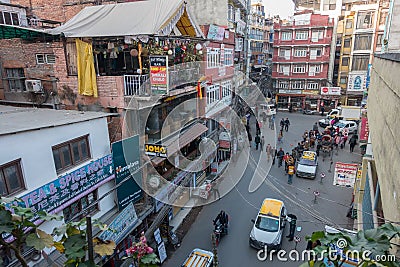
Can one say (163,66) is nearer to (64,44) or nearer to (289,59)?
(64,44)

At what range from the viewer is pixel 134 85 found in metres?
9.84

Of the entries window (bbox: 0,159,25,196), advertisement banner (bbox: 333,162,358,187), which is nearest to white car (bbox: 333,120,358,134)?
advertisement banner (bbox: 333,162,358,187)

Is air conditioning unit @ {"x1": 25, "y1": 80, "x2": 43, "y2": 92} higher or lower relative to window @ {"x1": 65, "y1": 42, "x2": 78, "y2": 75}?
lower

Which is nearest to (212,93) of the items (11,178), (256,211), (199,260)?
(256,211)

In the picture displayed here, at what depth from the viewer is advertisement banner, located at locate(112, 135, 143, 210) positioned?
902 cm

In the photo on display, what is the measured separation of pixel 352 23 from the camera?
111ft

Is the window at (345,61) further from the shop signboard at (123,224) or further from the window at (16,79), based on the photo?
the window at (16,79)

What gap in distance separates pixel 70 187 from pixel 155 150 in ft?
10.6

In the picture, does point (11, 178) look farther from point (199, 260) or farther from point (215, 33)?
point (215, 33)

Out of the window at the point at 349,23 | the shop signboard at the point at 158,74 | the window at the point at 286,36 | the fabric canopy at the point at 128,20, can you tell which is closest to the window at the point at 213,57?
the fabric canopy at the point at 128,20

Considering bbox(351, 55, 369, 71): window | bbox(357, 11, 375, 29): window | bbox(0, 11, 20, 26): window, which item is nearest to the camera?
bbox(0, 11, 20, 26): window

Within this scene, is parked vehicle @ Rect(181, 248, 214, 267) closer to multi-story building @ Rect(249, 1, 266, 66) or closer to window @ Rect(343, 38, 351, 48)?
multi-story building @ Rect(249, 1, 266, 66)

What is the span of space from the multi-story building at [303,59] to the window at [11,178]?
37028 mm

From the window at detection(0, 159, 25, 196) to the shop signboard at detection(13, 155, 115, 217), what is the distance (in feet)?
0.96
